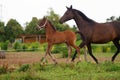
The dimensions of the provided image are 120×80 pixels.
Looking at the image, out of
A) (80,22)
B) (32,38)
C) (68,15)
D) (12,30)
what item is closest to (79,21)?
(80,22)

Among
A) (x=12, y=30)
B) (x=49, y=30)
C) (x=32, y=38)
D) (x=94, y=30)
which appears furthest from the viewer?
(x=32, y=38)

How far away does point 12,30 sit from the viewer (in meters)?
54.5

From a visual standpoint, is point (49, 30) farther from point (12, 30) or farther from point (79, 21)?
point (12, 30)

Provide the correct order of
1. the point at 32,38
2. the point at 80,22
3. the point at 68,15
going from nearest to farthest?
the point at 80,22, the point at 68,15, the point at 32,38

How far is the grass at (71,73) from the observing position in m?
8.66

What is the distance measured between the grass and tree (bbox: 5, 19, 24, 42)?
144 feet

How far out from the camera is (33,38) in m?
57.5

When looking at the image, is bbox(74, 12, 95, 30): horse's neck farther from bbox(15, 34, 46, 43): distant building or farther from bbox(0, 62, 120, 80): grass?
bbox(15, 34, 46, 43): distant building

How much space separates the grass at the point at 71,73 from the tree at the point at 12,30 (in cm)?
4385

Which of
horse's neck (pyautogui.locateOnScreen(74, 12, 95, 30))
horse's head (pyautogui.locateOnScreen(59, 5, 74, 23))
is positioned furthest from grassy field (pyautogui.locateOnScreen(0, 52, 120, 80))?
horse's head (pyautogui.locateOnScreen(59, 5, 74, 23))

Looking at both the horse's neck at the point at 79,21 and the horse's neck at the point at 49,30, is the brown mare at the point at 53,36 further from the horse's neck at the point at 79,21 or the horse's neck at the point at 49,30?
the horse's neck at the point at 79,21

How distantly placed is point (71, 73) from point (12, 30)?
150 ft

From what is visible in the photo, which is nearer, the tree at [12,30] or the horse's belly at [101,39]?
the horse's belly at [101,39]

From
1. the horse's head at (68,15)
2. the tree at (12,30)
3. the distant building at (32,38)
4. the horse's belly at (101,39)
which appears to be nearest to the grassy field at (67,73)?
the horse's belly at (101,39)
